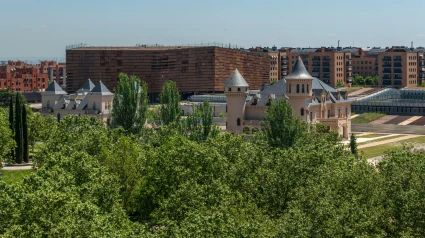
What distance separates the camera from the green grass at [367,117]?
118625 mm

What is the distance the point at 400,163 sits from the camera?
48.6 m

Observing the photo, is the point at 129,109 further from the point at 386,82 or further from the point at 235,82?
the point at 386,82

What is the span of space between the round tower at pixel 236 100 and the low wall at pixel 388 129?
935 inches

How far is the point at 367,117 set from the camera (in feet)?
395

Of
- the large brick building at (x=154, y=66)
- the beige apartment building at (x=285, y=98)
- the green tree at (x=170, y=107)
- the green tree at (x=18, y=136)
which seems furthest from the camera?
the large brick building at (x=154, y=66)

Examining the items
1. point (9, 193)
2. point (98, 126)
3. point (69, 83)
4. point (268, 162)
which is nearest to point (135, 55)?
point (69, 83)

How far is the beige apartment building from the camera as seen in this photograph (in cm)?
9325

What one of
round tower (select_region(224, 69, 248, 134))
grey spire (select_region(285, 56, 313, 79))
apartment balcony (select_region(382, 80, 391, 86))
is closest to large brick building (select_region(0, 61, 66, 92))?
apartment balcony (select_region(382, 80, 391, 86))

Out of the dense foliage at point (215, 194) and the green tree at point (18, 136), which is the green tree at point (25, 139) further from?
the dense foliage at point (215, 194)

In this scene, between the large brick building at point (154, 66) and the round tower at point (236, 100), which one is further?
the large brick building at point (154, 66)

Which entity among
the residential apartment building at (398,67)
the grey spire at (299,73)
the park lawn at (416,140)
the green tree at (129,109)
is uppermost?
the residential apartment building at (398,67)

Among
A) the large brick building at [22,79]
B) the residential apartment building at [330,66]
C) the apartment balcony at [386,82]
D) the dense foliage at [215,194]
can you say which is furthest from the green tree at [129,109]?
the apartment balcony at [386,82]

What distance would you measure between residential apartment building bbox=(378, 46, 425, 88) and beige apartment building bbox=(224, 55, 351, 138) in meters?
74.8

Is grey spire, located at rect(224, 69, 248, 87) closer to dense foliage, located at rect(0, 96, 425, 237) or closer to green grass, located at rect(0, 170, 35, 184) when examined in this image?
green grass, located at rect(0, 170, 35, 184)
